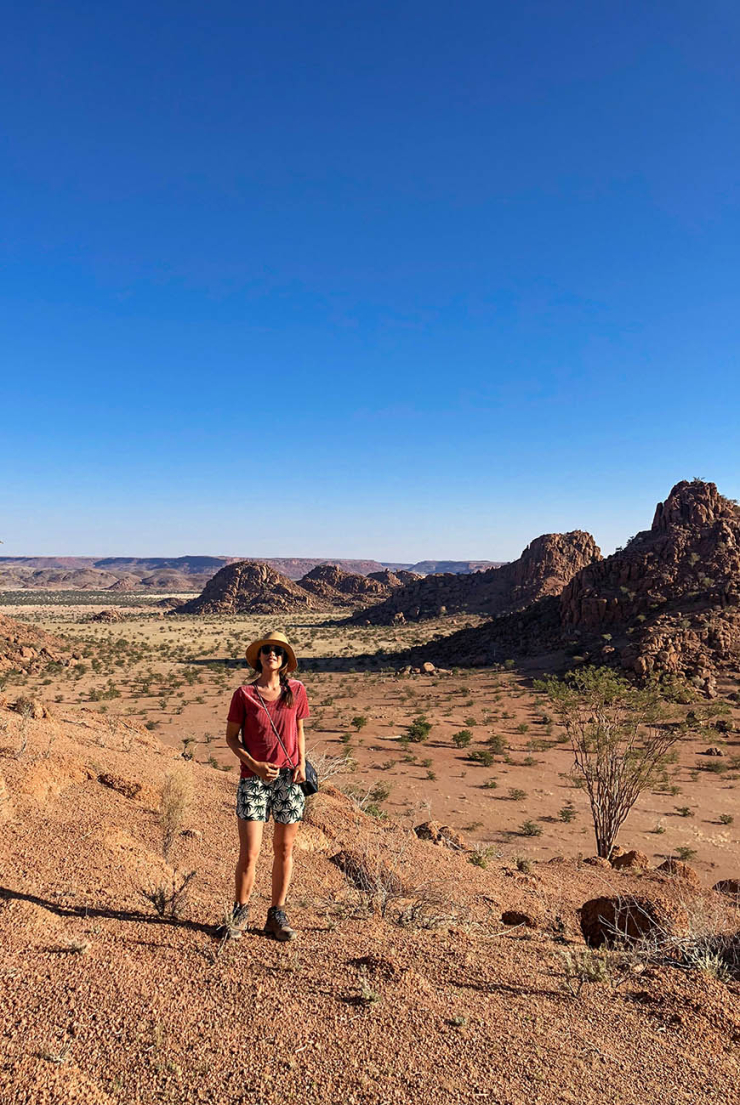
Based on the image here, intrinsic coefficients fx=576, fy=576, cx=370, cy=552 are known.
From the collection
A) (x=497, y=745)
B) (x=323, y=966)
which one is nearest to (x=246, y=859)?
(x=323, y=966)

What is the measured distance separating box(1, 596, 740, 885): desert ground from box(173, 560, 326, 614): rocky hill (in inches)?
1773

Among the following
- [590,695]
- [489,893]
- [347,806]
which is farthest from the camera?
[590,695]

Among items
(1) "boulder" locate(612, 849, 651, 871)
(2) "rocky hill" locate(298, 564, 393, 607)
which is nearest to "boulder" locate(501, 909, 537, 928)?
(1) "boulder" locate(612, 849, 651, 871)

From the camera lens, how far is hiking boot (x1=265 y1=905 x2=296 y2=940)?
12.2ft

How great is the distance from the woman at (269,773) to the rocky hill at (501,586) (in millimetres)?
50399

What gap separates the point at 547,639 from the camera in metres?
31.4

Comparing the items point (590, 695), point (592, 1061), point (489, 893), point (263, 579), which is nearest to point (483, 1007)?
point (592, 1061)

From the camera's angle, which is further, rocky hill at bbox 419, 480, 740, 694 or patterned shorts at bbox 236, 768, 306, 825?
rocky hill at bbox 419, 480, 740, 694

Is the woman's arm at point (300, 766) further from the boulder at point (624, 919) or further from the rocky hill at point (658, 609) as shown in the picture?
the rocky hill at point (658, 609)

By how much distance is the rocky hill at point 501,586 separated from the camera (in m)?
54.8

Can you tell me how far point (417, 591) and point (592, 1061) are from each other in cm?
6484

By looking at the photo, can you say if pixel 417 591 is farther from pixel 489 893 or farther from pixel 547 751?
pixel 489 893

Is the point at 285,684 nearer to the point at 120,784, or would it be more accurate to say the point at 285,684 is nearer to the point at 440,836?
the point at 120,784

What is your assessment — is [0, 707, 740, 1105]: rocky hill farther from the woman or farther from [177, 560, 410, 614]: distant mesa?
[177, 560, 410, 614]: distant mesa
